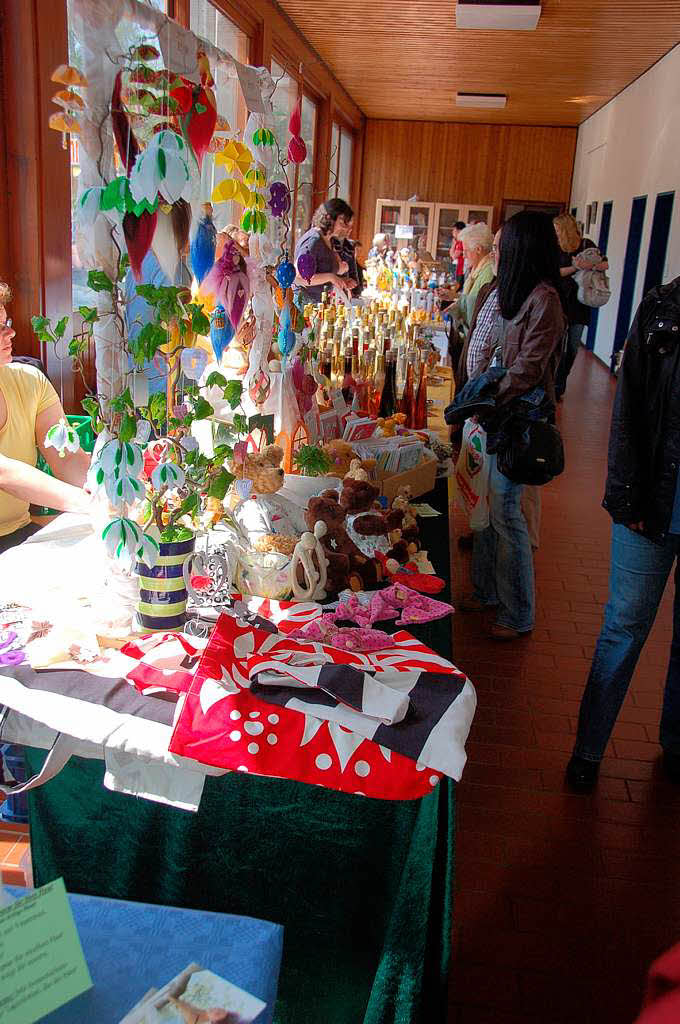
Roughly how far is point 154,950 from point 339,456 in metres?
1.65

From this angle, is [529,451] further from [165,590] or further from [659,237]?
[659,237]

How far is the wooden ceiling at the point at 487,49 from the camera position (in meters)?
6.96

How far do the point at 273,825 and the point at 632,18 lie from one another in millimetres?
7591

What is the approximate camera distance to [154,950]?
1088mm

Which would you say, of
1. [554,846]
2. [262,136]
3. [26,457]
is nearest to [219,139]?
[262,136]

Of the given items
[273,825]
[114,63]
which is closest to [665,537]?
[273,825]

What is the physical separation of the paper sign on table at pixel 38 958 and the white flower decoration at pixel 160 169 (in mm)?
1034

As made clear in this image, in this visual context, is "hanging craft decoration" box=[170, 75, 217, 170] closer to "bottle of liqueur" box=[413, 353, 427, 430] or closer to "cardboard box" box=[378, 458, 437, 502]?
"cardboard box" box=[378, 458, 437, 502]

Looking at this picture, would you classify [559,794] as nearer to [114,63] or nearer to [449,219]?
[114,63]

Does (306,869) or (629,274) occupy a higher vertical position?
(629,274)

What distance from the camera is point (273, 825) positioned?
142 cm

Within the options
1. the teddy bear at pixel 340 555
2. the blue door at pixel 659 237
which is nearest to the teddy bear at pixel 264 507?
the teddy bear at pixel 340 555

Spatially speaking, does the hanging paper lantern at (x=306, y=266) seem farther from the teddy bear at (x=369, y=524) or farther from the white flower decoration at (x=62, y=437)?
the white flower decoration at (x=62, y=437)

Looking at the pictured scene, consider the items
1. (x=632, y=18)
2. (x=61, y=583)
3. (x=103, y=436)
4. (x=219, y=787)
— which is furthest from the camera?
(x=632, y=18)
